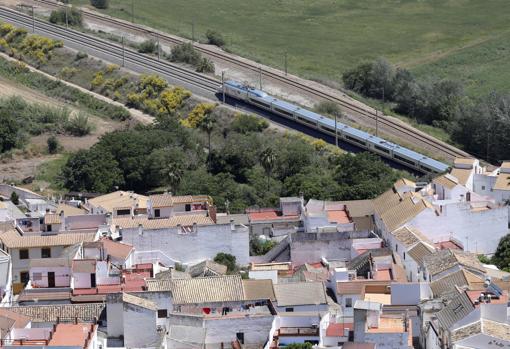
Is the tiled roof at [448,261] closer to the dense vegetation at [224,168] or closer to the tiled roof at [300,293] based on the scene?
the tiled roof at [300,293]

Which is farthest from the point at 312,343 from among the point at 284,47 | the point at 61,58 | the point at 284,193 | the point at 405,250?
the point at 284,47

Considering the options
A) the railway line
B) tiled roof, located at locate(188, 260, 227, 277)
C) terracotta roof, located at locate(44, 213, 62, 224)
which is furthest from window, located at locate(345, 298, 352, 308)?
the railway line

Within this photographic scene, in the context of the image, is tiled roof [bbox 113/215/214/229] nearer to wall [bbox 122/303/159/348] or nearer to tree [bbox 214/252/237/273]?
tree [bbox 214/252/237/273]

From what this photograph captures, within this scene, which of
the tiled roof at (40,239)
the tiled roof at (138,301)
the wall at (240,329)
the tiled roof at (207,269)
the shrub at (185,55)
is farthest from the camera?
the shrub at (185,55)

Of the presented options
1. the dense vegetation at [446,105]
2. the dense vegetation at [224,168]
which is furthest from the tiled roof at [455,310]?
the dense vegetation at [446,105]

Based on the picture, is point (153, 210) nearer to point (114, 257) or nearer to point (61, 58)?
point (114, 257)

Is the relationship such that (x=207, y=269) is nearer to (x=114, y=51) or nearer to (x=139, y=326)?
(x=139, y=326)

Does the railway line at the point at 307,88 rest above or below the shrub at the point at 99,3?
below
